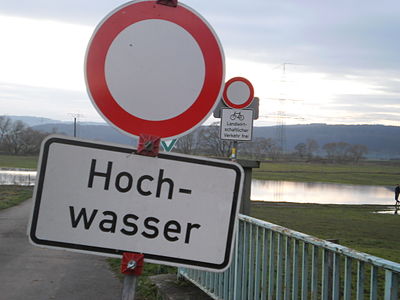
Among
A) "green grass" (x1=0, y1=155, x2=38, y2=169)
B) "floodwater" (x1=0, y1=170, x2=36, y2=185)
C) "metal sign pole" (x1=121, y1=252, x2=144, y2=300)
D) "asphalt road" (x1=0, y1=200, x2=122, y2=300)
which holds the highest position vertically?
"metal sign pole" (x1=121, y1=252, x2=144, y2=300)

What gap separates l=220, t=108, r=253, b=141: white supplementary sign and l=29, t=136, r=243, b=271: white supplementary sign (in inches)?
184

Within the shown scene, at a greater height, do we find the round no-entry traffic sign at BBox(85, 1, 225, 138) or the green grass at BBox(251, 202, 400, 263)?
the round no-entry traffic sign at BBox(85, 1, 225, 138)

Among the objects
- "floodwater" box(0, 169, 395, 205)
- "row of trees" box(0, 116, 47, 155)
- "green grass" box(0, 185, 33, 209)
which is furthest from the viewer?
"row of trees" box(0, 116, 47, 155)

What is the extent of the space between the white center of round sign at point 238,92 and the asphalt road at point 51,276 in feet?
9.82

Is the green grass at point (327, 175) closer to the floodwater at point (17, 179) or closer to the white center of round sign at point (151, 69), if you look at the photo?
the floodwater at point (17, 179)

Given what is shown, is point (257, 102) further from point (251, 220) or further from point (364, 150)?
point (364, 150)

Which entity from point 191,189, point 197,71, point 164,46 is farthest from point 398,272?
point 164,46

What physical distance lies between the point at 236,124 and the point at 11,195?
1750 cm

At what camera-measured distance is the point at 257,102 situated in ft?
23.9

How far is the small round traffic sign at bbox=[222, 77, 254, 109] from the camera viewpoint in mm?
6984

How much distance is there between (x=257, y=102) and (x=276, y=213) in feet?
48.0

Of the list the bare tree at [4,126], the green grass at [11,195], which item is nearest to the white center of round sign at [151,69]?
the green grass at [11,195]

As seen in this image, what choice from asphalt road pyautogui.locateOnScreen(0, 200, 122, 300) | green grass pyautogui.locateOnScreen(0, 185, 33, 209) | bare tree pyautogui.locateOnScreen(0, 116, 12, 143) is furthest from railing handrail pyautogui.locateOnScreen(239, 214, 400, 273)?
bare tree pyautogui.locateOnScreen(0, 116, 12, 143)

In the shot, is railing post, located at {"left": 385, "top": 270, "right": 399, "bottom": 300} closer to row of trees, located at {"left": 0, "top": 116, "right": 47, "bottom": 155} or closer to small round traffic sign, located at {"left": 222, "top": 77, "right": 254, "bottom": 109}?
small round traffic sign, located at {"left": 222, "top": 77, "right": 254, "bottom": 109}
